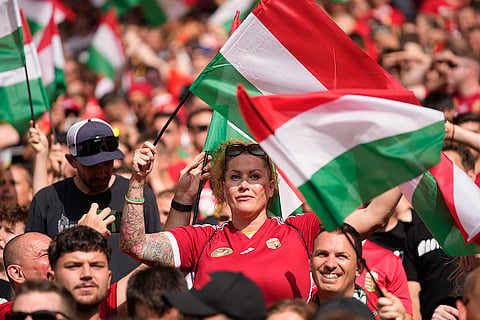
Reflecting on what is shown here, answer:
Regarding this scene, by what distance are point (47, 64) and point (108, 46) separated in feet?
15.2

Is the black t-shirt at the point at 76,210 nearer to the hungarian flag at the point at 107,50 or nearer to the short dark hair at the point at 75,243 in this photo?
the short dark hair at the point at 75,243

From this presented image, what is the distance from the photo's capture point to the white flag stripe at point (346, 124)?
15.6ft

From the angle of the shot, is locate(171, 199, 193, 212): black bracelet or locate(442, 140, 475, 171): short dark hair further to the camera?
locate(442, 140, 475, 171): short dark hair

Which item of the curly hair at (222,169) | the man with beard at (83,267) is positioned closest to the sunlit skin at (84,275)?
the man with beard at (83,267)

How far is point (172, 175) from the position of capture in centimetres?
894

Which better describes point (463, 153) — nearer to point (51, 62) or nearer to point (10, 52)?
point (10, 52)

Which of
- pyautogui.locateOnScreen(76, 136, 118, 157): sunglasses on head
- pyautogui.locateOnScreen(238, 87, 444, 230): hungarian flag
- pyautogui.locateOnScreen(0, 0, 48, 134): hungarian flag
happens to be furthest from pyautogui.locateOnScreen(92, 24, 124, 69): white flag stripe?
pyautogui.locateOnScreen(238, 87, 444, 230): hungarian flag

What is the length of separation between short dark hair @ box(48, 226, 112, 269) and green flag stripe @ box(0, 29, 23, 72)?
343cm

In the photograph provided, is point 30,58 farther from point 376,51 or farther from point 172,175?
point 376,51

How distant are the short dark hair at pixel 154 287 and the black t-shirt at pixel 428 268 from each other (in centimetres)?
236

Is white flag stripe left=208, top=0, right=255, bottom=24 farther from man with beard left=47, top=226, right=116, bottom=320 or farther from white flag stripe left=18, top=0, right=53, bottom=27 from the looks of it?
man with beard left=47, top=226, right=116, bottom=320

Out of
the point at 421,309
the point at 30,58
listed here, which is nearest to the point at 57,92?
the point at 30,58

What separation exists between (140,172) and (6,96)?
3.39 m

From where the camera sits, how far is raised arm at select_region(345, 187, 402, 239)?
5211 mm
